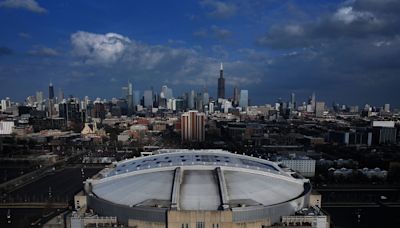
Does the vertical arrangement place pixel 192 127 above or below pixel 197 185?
below

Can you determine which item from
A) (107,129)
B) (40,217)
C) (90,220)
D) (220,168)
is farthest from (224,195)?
(107,129)

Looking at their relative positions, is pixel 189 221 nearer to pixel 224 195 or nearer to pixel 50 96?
pixel 224 195

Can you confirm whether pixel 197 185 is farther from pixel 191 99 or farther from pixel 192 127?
pixel 191 99

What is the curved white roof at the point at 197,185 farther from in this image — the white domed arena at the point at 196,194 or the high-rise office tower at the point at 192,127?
the high-rise office tower at the point at 192,127

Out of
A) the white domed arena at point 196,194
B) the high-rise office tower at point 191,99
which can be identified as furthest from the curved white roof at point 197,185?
the high-rise office tower at point 191,99

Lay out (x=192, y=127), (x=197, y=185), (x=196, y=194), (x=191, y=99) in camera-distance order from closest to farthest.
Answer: (x=196, y=194), (x=197, y=185), (x=192, y=127), (x=191, y=99)

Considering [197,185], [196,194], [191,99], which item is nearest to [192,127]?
[197,185]
